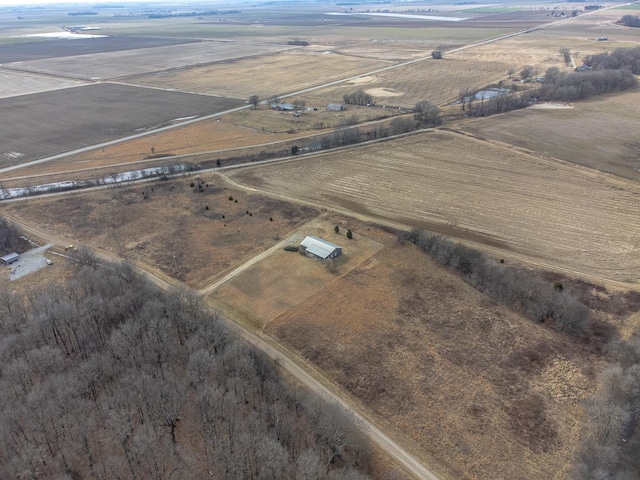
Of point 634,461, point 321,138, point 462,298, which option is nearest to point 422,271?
point 462,298

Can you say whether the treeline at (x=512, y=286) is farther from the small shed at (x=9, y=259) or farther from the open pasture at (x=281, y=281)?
the small shed at (x=9, y=259)

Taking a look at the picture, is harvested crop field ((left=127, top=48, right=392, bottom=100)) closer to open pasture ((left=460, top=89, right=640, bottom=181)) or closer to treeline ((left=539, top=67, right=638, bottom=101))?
treeline ((left=539, top=67, right=638, bottom=101))

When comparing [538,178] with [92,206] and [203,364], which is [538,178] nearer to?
[203,364]

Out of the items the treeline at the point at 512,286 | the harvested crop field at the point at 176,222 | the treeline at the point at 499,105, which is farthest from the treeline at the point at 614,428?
the treeline at the point at 499,105

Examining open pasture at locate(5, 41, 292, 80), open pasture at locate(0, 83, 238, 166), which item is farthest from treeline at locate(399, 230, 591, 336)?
open pasture at locate(5, 41, 292, 80)

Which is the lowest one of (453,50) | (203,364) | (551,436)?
(551,436)

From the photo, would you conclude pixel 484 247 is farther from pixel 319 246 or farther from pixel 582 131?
pixel 582 131
